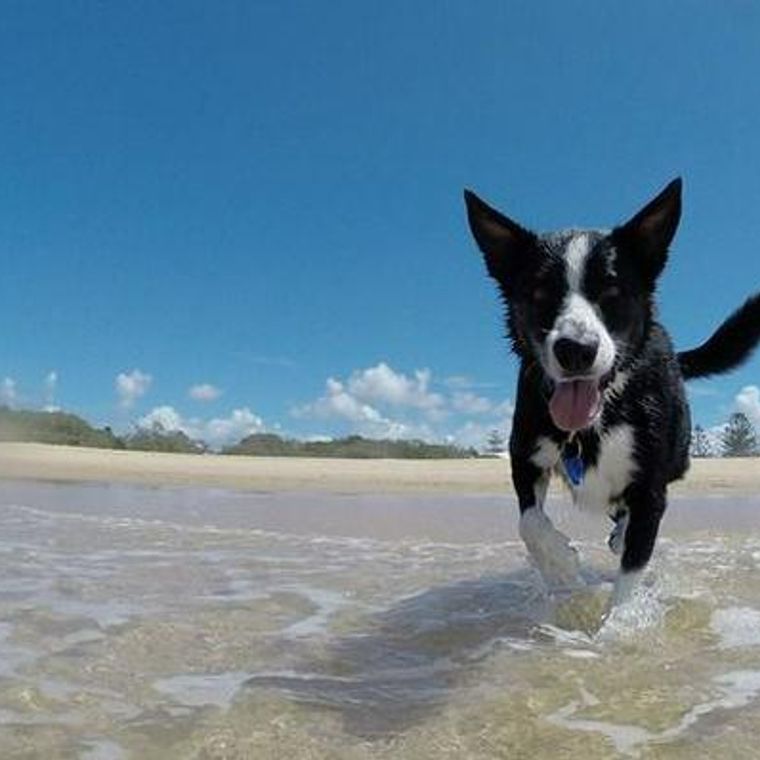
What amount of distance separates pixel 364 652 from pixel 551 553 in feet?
4.32

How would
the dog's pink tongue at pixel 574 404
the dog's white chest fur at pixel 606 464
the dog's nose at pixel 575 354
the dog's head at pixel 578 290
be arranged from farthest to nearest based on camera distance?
1. the dog's white chest fur at pixel 606 464
2. the dog's pink tongue at pixel 574 404
3. the dog's head at pixel 578 290
4. the dog's nose at pixel 575 354

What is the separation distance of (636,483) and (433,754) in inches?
100

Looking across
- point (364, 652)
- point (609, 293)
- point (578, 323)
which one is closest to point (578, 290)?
point (609, 293)

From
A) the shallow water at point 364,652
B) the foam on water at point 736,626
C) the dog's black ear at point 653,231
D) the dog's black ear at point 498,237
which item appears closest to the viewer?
the shallow water at point 364,652

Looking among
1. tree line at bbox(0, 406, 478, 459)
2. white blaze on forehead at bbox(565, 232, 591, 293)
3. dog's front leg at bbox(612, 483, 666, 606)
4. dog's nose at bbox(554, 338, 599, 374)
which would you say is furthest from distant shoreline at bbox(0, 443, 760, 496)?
dog's nose at bbox(554, 338, 599, 374)

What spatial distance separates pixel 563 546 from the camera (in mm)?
4875

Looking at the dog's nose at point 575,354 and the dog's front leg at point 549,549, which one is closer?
the dog's nose at point 575,354

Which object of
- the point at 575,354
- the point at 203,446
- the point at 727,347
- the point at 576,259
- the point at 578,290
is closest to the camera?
Answer: the point at 575,354

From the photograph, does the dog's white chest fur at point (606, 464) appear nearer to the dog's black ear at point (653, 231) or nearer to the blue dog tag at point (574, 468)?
the blue dog tag at point (574, 468)

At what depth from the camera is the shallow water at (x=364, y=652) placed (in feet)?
9.43

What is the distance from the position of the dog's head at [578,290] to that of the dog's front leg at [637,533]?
519 millimetres

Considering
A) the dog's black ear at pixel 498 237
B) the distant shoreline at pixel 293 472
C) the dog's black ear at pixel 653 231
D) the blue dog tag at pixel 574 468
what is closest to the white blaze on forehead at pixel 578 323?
the dog's black ear at pixel 653 231

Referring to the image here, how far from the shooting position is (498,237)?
16.9 ft

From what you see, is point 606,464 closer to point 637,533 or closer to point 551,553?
point 637,533
